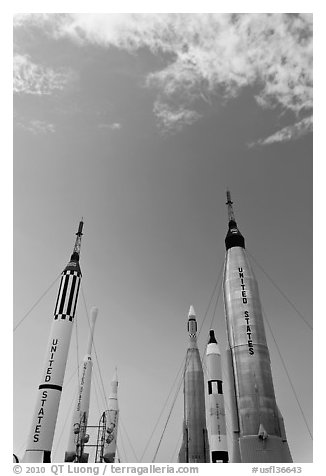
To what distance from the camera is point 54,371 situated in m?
19.8

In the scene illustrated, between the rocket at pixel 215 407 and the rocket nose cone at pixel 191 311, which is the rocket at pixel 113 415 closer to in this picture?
the rocket nose cone at pixel 191 311

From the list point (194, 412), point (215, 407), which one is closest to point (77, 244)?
point (215, 407)

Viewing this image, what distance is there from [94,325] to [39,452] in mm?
15351

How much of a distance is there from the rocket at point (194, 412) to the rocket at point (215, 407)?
6.28 m

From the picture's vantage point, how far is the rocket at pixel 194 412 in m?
24.8

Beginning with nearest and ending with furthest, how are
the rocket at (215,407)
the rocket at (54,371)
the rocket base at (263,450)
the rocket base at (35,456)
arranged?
1. the rocket base at (263,450)
2. the rocket base at (35,456)
3. the rocket at (54,371)
4. the rocket at (215,407)

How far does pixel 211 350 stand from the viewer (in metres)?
20.9

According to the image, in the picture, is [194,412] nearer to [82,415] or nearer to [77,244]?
[82,415]

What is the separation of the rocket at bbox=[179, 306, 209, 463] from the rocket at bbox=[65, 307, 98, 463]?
6.83m

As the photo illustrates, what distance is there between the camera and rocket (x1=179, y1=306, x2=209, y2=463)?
24.8m

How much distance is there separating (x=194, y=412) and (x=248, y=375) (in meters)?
11.0

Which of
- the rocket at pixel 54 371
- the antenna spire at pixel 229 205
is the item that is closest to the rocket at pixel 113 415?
the rocket at pixel 54 371
